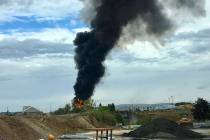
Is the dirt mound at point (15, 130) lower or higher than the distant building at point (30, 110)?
lower

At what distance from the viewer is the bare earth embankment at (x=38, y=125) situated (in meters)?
58.0

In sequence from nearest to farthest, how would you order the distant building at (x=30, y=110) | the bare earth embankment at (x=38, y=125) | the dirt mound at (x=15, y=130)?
the dirt mound at (x=15, y=130)
the bare earth embankment at (x=38, y=125)
the distant building at (x=30, y=110)

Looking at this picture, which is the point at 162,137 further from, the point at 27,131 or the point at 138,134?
the point at 27,131

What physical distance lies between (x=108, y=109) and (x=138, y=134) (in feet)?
210

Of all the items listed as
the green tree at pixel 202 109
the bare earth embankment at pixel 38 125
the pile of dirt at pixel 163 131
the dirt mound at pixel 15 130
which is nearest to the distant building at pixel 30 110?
the bare earth embankment at pixel 38 125

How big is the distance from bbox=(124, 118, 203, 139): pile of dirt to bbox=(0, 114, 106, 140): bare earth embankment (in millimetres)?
14927

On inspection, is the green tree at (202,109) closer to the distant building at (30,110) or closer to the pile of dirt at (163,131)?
the pile of dirt at (163,131)

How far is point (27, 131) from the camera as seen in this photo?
205ft

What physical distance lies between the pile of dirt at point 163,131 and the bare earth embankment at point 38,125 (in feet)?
49.0

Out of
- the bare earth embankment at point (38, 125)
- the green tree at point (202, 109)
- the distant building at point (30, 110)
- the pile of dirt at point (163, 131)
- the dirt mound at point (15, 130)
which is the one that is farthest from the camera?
the distant building at point (30, 110)

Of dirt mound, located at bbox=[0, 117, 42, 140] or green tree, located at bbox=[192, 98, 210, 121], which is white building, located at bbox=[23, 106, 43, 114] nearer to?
green tree, located at bbox=[192, 98, 210, 121]

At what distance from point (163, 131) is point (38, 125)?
20688 millimetres

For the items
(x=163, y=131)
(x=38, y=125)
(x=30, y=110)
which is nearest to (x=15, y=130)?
(x=38, y=125)

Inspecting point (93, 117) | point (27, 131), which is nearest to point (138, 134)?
point (27, 131)
